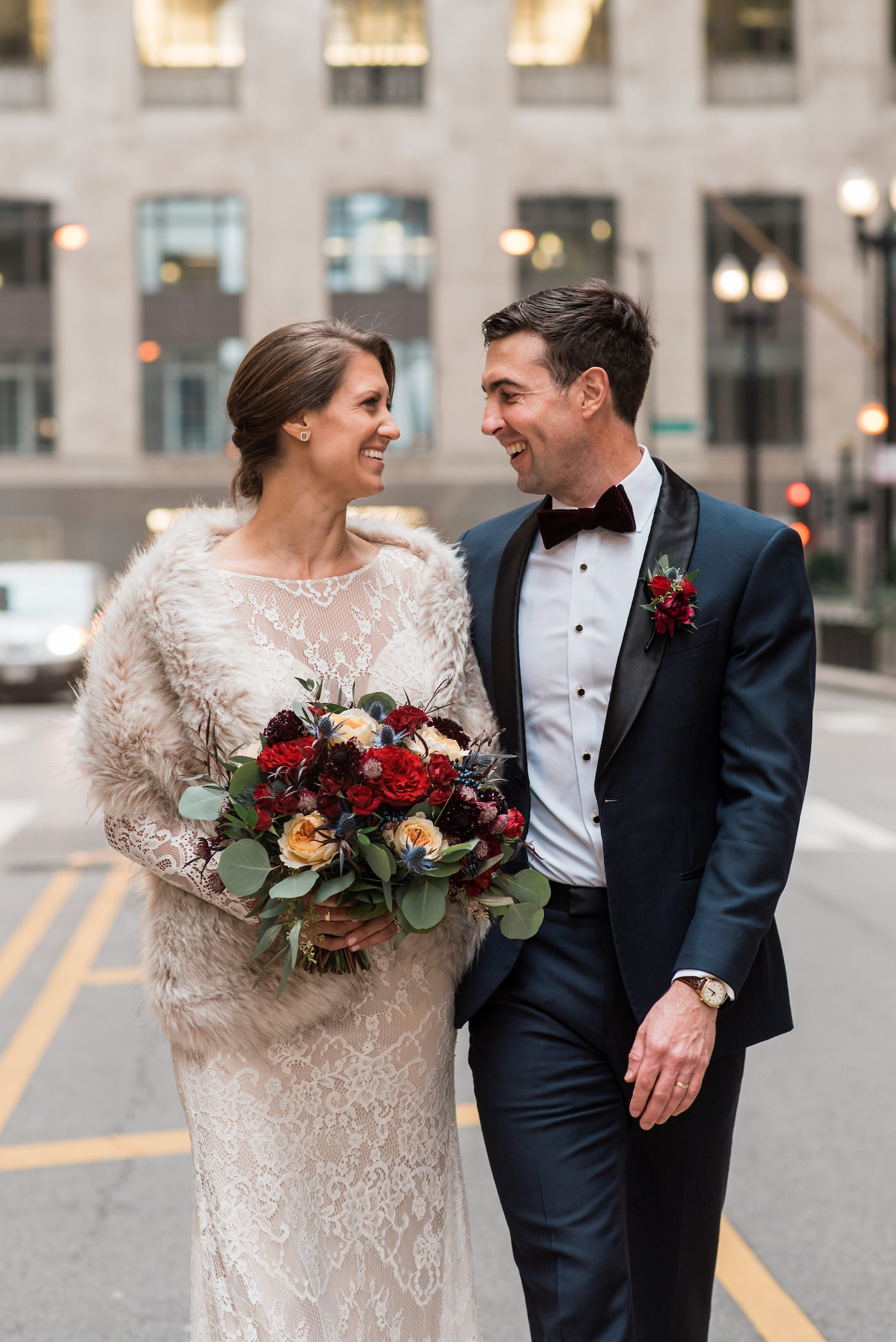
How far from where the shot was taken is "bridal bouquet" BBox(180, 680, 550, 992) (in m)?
2.60

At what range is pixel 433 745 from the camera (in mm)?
2705

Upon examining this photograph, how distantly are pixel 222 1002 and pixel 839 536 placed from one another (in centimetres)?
4406

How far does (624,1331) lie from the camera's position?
274cm

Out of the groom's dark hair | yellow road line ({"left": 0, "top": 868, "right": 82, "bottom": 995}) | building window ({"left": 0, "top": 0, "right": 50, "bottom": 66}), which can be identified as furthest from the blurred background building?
the groom's dark hair

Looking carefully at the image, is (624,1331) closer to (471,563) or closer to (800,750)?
(800,750)

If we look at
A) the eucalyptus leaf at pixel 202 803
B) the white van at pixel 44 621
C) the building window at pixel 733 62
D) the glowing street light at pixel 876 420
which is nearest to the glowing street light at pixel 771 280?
the glowing street light at pixel 876 420

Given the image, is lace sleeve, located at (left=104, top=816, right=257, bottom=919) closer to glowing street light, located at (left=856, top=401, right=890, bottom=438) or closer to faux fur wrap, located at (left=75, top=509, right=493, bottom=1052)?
faux fur wrap, located at (left=75, top=509, right=493, bottom=1052)

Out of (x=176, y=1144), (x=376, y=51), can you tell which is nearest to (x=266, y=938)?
(x=176, y=1144)

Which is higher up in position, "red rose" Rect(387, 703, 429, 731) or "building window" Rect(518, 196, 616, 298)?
"building window" Rect(518, 196, 616, 298)

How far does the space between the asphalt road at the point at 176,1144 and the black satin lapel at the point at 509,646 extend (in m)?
0.96

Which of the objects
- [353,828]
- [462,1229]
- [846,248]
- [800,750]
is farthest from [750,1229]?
[846,248]

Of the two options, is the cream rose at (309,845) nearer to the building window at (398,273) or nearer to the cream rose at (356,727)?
the cream rose at (356,727)

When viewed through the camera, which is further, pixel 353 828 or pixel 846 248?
pixel 846 248

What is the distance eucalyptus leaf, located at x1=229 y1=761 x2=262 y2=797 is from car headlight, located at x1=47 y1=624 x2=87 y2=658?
19.7 m
